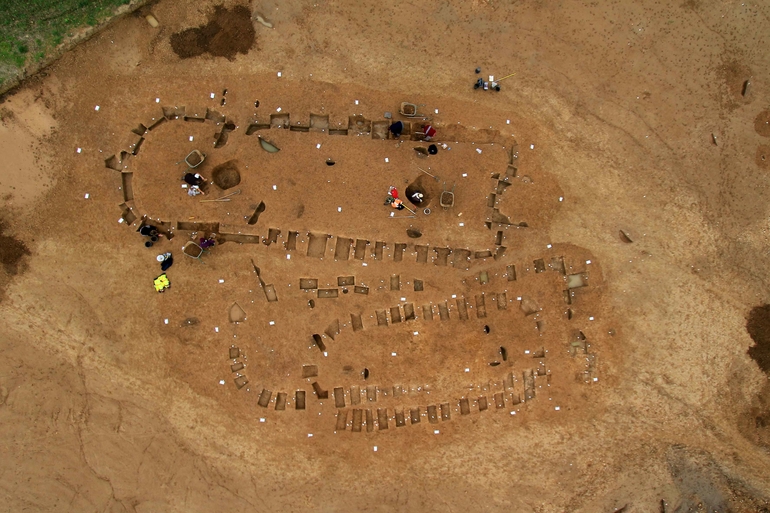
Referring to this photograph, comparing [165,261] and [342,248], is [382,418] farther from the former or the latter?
[165,261]

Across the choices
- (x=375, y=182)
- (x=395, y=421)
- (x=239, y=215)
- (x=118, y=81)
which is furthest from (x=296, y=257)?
(x=118, y=81)

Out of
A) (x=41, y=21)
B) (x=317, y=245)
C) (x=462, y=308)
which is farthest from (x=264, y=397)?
(x=41, y=21)

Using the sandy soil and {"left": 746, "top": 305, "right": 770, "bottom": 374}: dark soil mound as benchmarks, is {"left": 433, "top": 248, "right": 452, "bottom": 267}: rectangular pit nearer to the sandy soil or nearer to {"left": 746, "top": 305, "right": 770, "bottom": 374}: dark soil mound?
the sandy soil

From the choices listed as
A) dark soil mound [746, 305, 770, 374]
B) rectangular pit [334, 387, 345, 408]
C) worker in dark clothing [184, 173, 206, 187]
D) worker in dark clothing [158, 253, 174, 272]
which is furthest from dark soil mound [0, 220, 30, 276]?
dark soil mound [746, 305, 770, 374]

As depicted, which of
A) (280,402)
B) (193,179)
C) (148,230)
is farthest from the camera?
(280,402)

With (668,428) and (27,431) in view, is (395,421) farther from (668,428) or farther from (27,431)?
(27,431)

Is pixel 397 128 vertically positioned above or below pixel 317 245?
above

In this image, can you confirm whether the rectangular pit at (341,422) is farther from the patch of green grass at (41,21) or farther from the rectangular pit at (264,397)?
the patch of green grass at (41,21)
